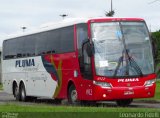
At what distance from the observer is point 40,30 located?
2930 cm

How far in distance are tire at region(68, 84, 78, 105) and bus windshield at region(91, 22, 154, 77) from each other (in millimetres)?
2187

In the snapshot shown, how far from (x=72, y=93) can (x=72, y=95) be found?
82 mm

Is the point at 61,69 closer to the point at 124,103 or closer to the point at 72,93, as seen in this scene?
the point at 72,93

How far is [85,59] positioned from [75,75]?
47.9 inches

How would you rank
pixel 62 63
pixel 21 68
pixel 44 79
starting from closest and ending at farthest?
pixel 62 63
pixel 44 79
pixel 21 68

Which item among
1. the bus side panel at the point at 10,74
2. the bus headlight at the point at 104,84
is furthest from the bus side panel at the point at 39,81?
the bus headlight at the point at 104,84

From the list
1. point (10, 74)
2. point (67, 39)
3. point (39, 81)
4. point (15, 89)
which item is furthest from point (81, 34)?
point (10, 74)

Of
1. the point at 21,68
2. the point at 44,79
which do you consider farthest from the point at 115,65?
the point at 21,68

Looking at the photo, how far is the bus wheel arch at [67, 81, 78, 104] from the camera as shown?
25.0 m

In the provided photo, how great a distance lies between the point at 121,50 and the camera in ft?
77.3

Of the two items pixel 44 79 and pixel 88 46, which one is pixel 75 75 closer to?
pixel 88 46

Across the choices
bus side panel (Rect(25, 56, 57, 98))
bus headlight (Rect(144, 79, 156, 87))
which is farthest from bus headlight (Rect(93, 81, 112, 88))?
bus side panel (Rect(25, 56, 57, 98))

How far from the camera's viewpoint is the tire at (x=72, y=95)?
2495 cm

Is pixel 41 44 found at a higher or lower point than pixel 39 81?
higher
